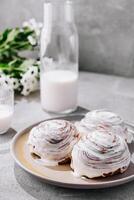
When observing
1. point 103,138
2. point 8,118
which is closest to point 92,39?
point 8,118

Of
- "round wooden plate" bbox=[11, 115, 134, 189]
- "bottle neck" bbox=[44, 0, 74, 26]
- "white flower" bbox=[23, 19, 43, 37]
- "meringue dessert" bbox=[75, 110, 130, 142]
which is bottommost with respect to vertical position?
"round wooden plate" bbox=[11, 115, 134, 189]

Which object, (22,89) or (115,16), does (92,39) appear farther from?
(22,89)

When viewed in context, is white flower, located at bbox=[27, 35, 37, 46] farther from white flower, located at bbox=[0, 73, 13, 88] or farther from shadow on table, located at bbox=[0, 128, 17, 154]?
shadow on table, located at bbox=[0, 128, 17, 154]

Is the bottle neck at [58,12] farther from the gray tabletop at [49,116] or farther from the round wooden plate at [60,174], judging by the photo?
the round wooden plate at [60,174]

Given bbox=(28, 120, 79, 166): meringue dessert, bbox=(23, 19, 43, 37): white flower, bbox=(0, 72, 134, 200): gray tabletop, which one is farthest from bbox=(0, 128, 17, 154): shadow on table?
bbox=(23, 19, 43, 37): white flower

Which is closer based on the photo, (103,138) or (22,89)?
(103,138)

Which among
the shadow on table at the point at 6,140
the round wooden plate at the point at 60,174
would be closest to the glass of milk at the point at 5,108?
the shadow on table at the point at 6,140

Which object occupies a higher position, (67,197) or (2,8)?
(2,8)

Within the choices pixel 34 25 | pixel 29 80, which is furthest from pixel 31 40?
pixel 29 80

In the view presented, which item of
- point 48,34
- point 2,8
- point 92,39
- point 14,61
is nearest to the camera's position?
point 48,34
